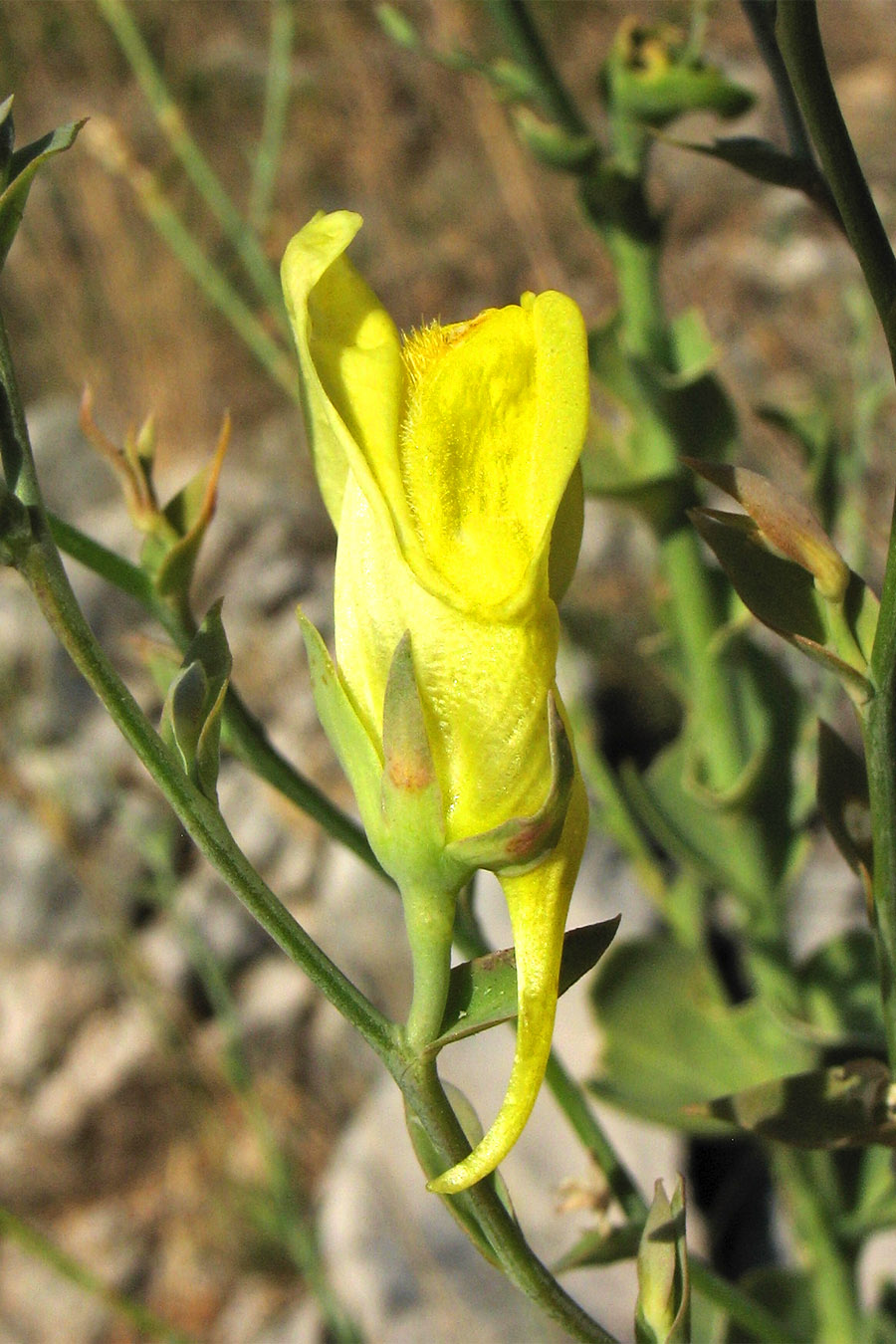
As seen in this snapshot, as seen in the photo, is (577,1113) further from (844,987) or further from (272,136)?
(272,136)

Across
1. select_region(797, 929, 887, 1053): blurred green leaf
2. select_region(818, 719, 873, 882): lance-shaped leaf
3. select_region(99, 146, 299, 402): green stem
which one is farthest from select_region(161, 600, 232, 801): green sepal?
select_region(797, 929, 887, 1053): blurred green leaf

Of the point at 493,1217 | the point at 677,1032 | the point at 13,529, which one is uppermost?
the point at 13,529

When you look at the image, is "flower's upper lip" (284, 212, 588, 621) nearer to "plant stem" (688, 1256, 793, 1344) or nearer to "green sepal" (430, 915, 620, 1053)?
"green sepal" (430, 915, 620, 1053)

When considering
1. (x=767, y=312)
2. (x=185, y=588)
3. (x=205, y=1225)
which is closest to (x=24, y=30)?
(x=767, y=312)

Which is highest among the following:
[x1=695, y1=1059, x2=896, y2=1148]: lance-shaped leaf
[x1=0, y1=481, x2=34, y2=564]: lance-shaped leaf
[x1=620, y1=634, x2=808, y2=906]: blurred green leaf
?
[x1=0, y1=481, x2=34, y2=564]: lance-shaped leaf

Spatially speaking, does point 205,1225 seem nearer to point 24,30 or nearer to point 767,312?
point 767,312

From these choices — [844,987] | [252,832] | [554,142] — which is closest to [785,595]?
[554,142]

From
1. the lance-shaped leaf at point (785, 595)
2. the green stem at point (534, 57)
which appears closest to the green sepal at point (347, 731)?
the lance-shaped leaf at point (785, 595)
